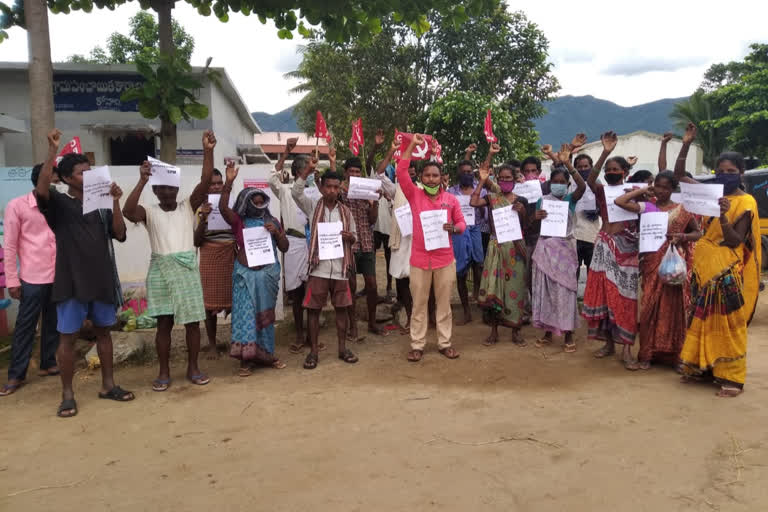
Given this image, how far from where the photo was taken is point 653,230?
15.1 ft

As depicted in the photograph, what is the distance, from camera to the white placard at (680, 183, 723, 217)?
13.2ft

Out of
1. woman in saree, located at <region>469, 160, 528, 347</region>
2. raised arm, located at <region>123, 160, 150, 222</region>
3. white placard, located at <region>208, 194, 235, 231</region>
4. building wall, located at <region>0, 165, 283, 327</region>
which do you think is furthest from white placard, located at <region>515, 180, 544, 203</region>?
raised arm, located at <region>123, 160, 150, 222</region>

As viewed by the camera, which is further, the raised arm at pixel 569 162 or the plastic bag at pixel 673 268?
the raised arm at pixel 569 162

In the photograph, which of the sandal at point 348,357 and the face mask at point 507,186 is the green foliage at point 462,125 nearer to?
the face mask at point 507,186

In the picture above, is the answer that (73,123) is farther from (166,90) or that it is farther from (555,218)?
(555,218)

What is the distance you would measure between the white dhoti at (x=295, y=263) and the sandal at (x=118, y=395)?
72.8 inches

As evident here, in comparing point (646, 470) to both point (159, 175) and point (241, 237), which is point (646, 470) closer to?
point (241, 237)

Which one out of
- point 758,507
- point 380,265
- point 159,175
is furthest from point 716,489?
point 380,265

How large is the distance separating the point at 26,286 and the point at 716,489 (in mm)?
5262

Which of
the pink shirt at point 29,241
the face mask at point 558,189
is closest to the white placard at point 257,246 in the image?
the pink shirt at point 29,241

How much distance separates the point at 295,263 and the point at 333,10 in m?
2.84

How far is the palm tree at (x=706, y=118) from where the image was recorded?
2844 cm

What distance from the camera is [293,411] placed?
406cm

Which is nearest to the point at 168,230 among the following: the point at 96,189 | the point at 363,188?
the point at 96,189
